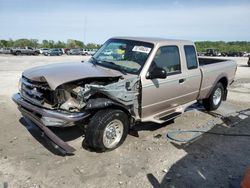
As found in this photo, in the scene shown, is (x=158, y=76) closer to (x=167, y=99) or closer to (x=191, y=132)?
(x=167, y=99)

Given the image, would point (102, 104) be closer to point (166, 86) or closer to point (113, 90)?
point (113, 90)

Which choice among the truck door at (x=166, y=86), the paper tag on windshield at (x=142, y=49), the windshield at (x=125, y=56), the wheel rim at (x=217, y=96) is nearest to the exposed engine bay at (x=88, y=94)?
the truck door at (x=166, y=86)

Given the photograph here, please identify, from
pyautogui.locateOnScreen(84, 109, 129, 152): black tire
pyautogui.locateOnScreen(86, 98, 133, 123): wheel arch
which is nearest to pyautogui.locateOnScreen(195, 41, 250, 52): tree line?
pyautogui.locateOnScreen(86, 98, 133, 123): wheel arch

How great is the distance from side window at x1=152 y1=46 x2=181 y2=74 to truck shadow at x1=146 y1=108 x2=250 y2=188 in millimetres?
1605

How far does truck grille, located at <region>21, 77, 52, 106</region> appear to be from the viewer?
464 cm

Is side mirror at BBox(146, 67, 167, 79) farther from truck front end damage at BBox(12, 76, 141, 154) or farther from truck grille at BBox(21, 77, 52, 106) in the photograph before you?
truck grille at BBox(21, 77, 52, 106)

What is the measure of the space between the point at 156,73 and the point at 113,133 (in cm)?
140

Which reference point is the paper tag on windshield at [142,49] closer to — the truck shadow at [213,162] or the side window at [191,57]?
the side window at [191,57]

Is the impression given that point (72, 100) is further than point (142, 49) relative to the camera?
No

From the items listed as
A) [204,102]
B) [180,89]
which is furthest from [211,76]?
[180,89]

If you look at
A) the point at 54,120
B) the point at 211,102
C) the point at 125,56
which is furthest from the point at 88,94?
the point at 211,102

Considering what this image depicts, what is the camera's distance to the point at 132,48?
5.69 metres

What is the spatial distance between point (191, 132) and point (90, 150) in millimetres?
2427

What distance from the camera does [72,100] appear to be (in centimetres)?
465
